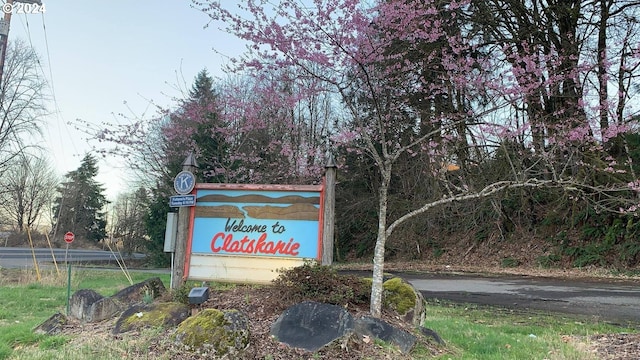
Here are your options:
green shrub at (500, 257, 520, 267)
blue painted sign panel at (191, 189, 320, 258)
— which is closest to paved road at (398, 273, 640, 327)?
green shrub at (500, 257, 520, 267)

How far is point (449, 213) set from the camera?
72.2 ft

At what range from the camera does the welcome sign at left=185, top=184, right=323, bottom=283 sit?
6.47 meters

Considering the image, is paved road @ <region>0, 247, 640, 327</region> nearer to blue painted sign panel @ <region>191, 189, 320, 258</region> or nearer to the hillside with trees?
the hillside with trees

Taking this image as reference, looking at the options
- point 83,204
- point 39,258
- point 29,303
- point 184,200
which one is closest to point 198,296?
point 184,200

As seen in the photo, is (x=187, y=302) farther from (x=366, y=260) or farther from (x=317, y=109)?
(x=366, y=260)

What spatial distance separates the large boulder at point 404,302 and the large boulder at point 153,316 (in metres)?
2.49

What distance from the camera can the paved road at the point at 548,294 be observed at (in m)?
8.48

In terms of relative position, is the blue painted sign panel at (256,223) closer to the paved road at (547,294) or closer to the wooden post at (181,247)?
the wooden post at (181,247)

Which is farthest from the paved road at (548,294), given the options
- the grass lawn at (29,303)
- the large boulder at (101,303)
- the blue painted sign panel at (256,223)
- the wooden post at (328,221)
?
the grass lawn at (29,303)

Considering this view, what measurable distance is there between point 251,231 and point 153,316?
6.68 ft

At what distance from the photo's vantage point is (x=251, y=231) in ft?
21.9

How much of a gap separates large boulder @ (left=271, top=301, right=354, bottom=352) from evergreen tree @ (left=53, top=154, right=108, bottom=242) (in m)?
52.0

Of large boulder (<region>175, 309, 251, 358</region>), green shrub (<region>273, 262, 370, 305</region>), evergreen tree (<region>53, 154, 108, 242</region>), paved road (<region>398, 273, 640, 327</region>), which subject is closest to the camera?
large boulder (<region>175, 309, 251, 358</region>)

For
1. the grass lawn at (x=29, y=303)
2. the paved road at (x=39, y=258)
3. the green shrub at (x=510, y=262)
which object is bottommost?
the grass lawn at (x=29, y=303)
